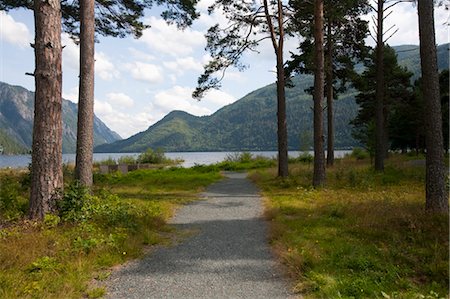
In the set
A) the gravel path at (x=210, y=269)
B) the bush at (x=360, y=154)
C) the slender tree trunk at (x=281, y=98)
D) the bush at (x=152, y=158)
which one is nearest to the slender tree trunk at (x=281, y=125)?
the slender tree trunk at (x=281, y=98)

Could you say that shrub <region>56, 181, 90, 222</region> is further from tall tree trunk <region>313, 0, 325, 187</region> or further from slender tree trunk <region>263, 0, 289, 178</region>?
slender tree trunk <region>263, 0, 289, 178</region>

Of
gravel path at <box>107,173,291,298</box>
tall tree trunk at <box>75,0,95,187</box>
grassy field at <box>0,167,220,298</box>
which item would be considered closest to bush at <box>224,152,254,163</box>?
tall tree trunk at <box>75,0,95,187</box>

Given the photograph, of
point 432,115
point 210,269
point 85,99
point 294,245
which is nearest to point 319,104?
point 432,115

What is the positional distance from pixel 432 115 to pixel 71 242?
7.22m

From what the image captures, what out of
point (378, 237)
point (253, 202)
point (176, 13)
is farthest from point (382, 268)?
point (176, 13)

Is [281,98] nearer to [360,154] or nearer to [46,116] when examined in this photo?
[46,116]

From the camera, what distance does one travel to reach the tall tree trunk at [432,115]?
719 centimetres

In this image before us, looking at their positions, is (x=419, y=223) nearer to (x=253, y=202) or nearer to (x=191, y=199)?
(x=253, y=202)

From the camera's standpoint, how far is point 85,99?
955 centimetres

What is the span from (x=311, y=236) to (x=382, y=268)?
1815 mm

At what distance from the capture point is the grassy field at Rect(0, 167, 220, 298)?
4.17m

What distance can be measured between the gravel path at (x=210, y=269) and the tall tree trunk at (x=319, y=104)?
229 inches

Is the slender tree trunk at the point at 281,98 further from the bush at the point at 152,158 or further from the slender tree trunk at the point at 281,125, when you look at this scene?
the bush at the point at 152,158

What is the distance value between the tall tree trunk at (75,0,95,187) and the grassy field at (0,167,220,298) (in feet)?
4.44
